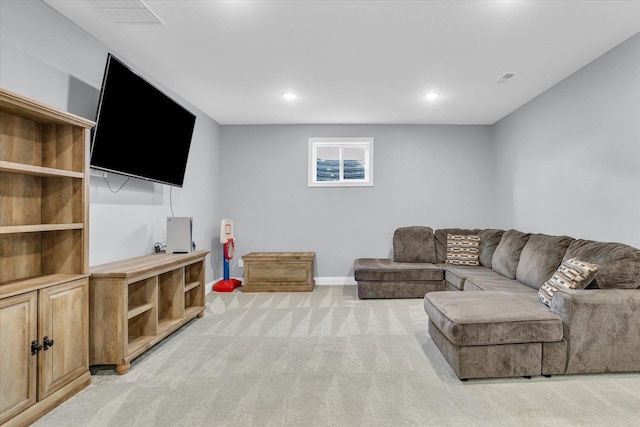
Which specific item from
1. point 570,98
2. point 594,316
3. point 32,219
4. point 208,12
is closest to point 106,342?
point 32,219

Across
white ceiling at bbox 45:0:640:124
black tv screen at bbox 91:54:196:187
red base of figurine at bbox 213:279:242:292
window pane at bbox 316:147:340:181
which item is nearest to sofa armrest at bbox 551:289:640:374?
white ceiling at bbox 45:0:640:124

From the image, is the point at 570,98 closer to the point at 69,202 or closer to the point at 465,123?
the point at 465,123

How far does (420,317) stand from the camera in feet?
12.3

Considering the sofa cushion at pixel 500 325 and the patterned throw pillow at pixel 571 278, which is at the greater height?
the patterned throw pillow at pixel 571 278

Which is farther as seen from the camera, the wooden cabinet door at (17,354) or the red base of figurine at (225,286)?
the red base of figurine at (225,286)

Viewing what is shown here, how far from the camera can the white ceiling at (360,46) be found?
2389mm

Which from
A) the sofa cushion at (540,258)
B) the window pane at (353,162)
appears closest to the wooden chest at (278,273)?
the window pane at (353,162)

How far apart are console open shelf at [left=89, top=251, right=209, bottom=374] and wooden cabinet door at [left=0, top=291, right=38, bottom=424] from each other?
53 centimetres

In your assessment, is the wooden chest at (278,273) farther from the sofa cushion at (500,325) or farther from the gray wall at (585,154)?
the gray wall at (585,154)

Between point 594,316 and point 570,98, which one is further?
point 570,98

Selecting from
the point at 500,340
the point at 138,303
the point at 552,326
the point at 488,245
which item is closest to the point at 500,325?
the point at 500,340

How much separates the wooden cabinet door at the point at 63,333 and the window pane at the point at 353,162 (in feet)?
13.6

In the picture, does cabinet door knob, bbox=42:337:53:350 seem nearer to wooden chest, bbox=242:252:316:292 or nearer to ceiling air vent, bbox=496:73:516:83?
wooden chest, bbox=242:252:316:292

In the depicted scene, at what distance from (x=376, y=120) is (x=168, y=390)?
448cm
